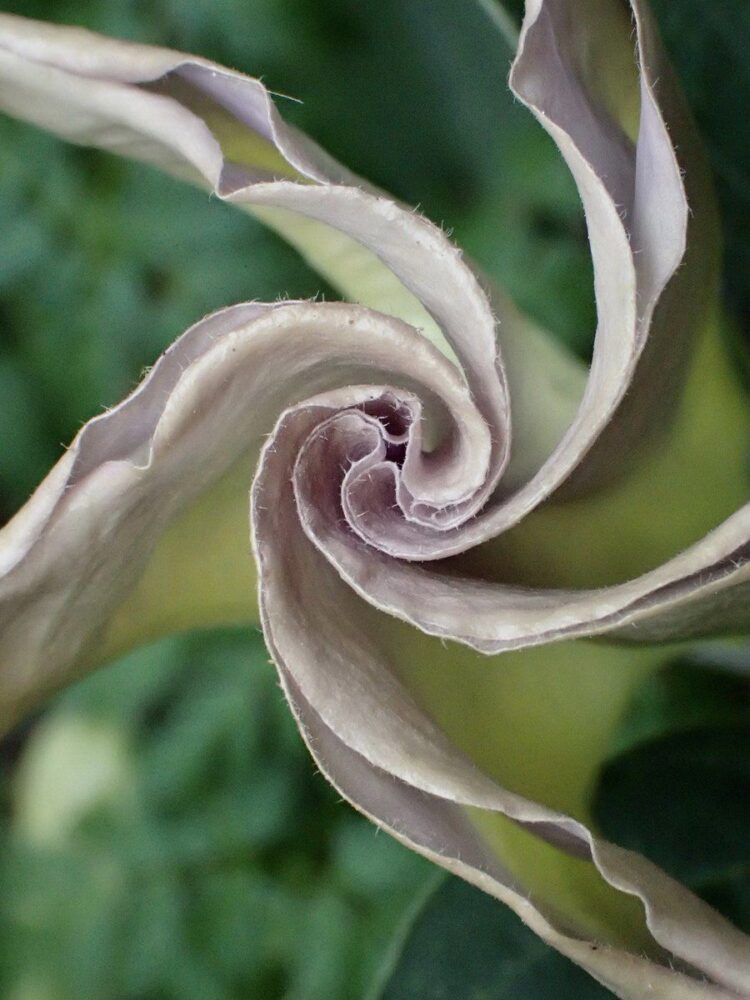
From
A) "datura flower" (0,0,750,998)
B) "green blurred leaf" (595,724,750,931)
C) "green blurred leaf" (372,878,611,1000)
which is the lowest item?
"green blurred leaf" (372,878,611,1000)

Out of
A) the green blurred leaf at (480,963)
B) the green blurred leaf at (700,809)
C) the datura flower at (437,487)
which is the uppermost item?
the datura flower at (437,487)

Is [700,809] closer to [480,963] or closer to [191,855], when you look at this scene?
[480,963]

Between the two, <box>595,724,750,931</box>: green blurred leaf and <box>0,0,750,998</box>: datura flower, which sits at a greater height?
<box>0,0,750,998</box>: datura flower

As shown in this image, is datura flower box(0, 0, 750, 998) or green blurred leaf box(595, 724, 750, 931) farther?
green blurred leaf box(595, 724, 750, 931)

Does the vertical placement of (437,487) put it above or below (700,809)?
above

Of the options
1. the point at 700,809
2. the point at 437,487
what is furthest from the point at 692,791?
the point at 437,487

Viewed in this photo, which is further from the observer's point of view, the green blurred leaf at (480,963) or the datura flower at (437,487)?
the green blurred leaf at (480,963)
